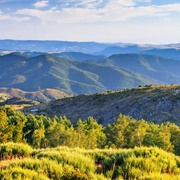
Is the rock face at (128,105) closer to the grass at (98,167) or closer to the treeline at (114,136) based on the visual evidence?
the treeline at (114,136)

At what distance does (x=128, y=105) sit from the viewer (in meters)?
104

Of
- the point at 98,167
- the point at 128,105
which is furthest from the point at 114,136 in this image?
the point at 128,105

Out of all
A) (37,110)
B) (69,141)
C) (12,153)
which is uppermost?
(12,153)

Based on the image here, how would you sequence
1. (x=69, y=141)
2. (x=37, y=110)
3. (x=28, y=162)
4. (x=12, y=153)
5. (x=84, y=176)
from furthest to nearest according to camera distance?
(x=37, y=110), (x=69, y=141), (x=12, y=153), (x=28, y=162), (x=84, y=176)

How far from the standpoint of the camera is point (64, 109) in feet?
425

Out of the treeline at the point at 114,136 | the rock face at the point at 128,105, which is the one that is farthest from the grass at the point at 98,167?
the rock face at the point at 128,105

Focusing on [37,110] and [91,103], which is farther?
[37,110]

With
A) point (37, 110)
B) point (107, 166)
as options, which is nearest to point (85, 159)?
point (107, 166)

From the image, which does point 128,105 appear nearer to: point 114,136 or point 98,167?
point 114,136

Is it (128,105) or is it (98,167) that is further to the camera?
(128,105)

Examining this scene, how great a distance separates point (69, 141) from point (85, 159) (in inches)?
1406

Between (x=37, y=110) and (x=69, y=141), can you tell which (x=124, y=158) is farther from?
(x=37, y=110)

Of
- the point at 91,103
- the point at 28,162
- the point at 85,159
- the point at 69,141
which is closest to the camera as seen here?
the point at 28,162

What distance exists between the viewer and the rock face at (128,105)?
90812 millimetres
